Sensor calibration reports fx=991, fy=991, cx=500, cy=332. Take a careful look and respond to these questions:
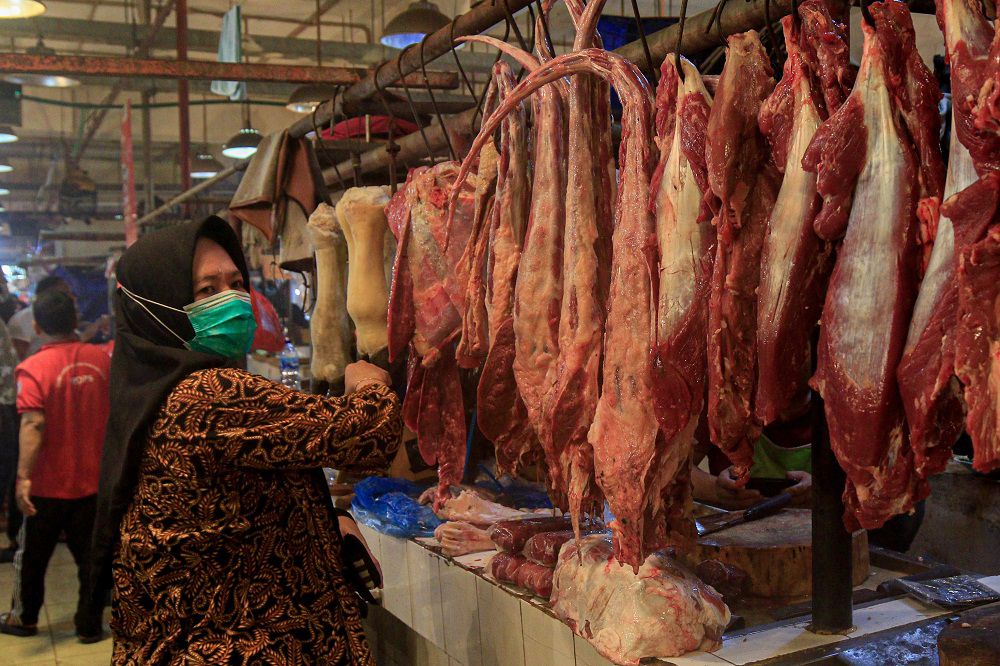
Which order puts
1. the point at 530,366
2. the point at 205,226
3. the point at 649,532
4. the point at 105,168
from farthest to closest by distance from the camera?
1. the point at 105,168
2. the point at 205,226
3. the point at 530,366
4. the point at 649,532

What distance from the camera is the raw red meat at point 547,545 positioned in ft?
8.23

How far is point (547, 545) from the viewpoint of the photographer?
252 cm

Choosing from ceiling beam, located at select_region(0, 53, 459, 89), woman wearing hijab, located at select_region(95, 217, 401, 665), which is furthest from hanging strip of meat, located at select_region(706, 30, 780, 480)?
ceiling beam, located at select_region(0, 53, 459, 89)

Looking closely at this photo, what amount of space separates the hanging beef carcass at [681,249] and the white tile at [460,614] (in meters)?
1.09

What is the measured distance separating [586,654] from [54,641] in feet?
17.1

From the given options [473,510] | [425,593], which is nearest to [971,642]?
[473,510]

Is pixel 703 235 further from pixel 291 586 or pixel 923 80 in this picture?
pixel 291 586

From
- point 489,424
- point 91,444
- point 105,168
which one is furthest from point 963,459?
point 105,168

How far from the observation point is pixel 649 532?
1977 millimetres

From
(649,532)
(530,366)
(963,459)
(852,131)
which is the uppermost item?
(852,131)

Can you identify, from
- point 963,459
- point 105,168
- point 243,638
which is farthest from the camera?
point 105,168

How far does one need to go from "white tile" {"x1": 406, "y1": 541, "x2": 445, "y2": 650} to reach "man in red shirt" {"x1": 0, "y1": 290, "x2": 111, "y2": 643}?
3.63m

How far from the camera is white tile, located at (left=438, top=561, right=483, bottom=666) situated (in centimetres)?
275

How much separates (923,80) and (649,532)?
98 centimetres
